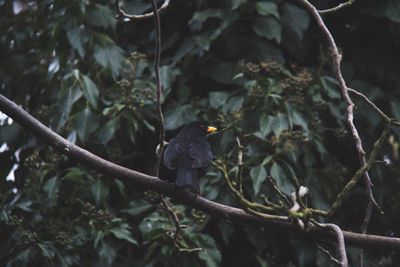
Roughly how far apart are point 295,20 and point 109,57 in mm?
1218

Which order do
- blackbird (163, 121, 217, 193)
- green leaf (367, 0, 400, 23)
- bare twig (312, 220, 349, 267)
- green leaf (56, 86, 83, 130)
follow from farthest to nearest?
green leaf (367, 0, 400, 23)
green leaf (56, 86, 83, 130)
blackbird (163, 121, 217, 193)
bare twig (312, 220, 349, 267)

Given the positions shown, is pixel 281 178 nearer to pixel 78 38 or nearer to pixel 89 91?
pixel 89 91

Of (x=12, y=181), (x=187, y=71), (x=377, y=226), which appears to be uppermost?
(x=187, y=71)

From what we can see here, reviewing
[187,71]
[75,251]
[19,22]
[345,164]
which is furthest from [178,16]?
[75,251]

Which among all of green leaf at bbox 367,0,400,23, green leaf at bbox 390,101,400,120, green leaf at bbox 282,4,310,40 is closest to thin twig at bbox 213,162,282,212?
green leaf at bbox 390,101,400,120

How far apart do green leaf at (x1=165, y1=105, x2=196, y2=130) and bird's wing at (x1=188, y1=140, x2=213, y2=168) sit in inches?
23.0

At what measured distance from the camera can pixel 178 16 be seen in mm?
5203

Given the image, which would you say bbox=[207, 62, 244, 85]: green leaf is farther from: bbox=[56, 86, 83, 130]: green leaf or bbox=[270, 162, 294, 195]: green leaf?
bbox=[56, 86, 83, 130]: green leaf

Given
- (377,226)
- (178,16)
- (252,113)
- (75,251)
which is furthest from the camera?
(178,16)

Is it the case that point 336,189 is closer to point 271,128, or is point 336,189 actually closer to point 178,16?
point 271,128

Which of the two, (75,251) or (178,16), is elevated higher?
(178,16)

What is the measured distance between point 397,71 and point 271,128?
4.20 feet

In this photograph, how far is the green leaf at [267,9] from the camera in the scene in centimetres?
473

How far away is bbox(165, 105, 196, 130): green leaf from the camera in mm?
A: 4672
